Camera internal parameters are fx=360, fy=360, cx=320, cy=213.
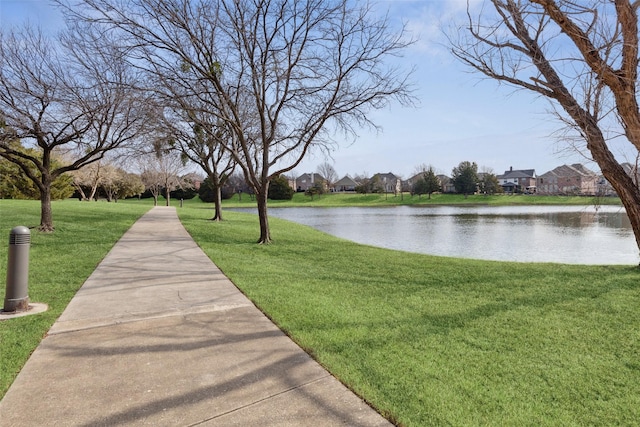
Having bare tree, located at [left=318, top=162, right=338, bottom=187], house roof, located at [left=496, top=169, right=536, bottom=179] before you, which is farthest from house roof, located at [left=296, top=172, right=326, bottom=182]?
house roof, located at [left=496, top=169, right=536, bottom=179]

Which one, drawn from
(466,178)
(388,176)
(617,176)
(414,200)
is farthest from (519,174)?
(617,176)

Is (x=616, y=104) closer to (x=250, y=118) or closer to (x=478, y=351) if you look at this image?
(x=478, y=351)

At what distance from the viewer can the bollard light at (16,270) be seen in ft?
13.9

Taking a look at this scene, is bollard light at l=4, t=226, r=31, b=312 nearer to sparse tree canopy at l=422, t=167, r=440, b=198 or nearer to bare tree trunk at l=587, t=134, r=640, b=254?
bare tree trunk at l=587, t=134, r=640, b=254

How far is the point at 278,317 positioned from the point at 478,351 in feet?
7.11

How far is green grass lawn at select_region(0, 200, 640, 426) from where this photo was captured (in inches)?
105

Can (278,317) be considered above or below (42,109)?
below

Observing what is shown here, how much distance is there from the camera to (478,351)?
352 cm

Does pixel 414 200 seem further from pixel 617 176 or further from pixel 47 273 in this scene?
pixel 47 273

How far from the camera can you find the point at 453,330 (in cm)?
407

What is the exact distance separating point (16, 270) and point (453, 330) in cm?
516

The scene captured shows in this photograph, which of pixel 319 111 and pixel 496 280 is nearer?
pixel 496 280

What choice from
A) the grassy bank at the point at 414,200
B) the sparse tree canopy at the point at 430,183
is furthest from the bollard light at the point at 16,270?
the sparse tree canopy at the point at 430,183

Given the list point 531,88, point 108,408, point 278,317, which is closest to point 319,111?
point 531,88
